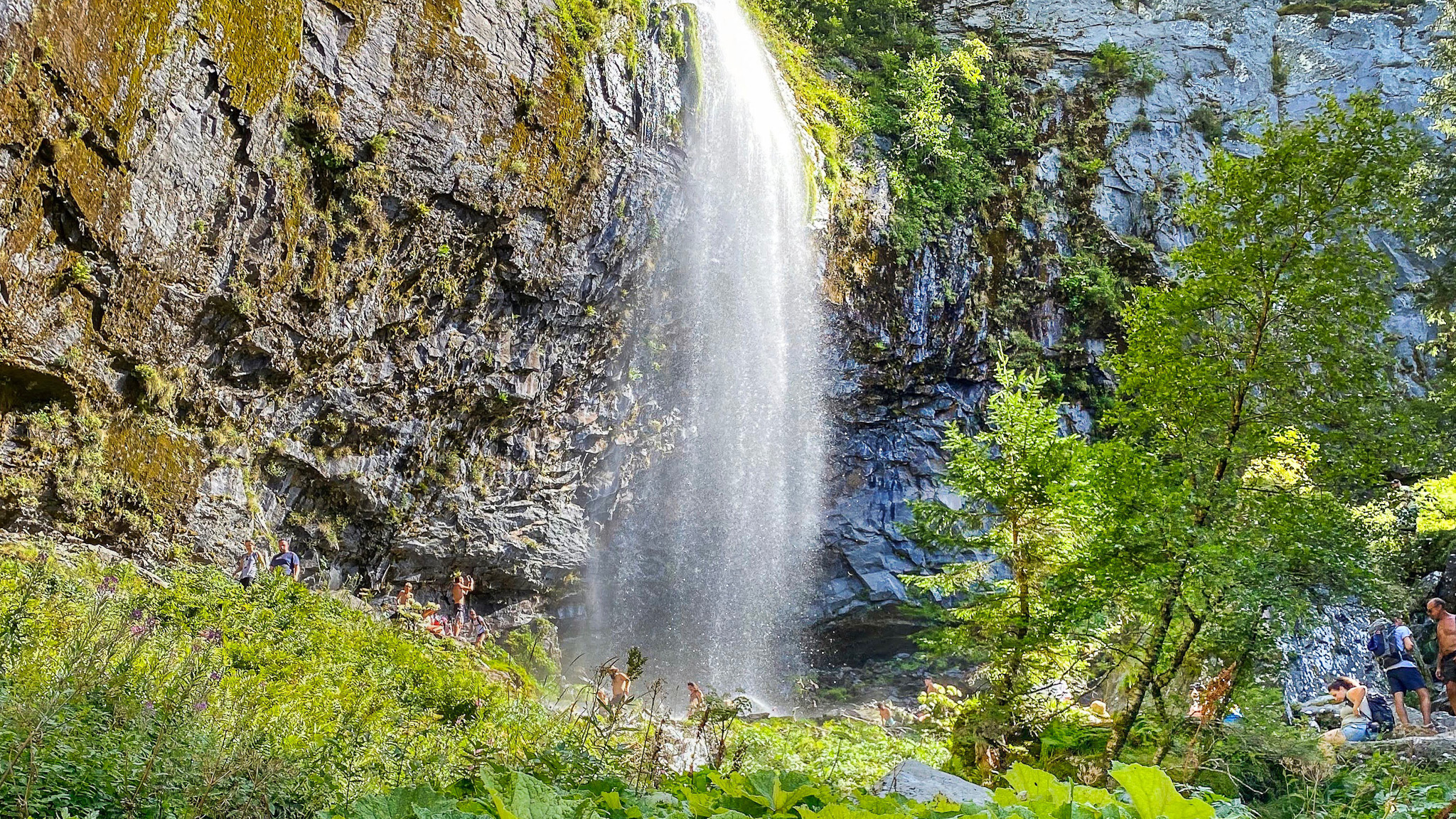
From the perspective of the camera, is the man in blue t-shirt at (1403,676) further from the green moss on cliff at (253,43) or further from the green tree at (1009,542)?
the green moss on cliff at (253,43)

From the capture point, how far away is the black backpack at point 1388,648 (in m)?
8.13

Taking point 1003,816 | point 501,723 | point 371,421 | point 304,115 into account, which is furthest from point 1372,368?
point 371,421

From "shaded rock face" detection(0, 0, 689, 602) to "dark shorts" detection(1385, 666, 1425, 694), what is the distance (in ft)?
34.6

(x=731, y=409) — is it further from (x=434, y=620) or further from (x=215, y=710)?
(x=215, y=710)

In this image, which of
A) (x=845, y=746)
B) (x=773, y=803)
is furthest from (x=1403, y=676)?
(x=773, y=803)

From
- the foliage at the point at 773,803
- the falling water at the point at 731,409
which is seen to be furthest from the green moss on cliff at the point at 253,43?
the foliage at the point at 773,803

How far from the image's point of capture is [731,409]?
16016 millimetres

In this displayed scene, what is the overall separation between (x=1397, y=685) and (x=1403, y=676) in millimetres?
106

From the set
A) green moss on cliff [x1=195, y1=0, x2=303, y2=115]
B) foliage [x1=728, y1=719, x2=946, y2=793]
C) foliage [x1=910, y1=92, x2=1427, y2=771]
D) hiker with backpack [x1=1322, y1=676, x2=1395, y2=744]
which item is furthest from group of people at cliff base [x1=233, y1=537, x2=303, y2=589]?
hiker with backpack [x1=1322, y1=676, x2=1395, y2=744]

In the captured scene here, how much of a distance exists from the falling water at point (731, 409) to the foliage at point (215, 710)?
8304mm

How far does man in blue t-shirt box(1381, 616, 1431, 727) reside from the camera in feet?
25.8

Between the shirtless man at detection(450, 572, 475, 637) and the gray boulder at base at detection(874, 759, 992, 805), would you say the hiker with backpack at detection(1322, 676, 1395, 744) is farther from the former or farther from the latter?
the shirtless man at detection(450, 572, 475, 637)

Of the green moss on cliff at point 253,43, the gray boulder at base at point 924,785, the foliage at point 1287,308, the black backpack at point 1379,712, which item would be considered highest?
the green moss on cliff at point 253,43

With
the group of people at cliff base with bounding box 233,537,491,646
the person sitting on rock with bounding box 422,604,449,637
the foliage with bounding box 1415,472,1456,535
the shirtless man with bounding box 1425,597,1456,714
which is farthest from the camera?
the person sitting on rock with bounding box 422,604,449,637
